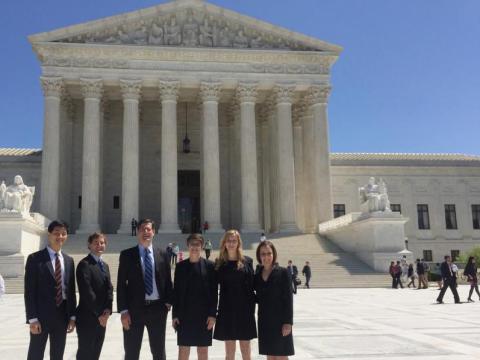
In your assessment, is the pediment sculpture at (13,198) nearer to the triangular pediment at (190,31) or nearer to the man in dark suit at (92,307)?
the triangular pediment at (190,31)

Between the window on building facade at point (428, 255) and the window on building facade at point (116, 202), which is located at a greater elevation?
the window on building facade at point (116, 202)

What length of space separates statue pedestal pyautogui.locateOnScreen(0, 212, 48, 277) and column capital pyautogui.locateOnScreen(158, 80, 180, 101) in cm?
1539

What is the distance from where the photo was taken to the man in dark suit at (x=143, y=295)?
7062 millimetres

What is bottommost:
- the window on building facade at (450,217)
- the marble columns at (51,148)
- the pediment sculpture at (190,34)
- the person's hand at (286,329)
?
the person's hand at (286,329)

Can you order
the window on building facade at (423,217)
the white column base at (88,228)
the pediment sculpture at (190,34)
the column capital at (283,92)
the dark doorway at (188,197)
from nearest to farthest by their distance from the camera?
the white column base at (88,228) → the pediment sculpture at (190,34) → the column capital at (283,92) → the dark doorway at (188,197) → the window on building facade at (423,217)

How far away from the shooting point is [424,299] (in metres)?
21.0

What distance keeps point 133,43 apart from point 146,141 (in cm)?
1025

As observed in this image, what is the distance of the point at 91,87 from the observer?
4103 cm

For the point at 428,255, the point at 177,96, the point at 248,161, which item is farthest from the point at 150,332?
the point at 428,255

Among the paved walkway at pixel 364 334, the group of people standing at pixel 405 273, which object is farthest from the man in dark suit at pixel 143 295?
the group of people standing at pixel 405 273

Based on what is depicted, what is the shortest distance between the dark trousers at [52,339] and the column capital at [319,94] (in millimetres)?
38657

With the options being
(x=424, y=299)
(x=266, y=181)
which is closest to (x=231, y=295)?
(x=424, y=299)

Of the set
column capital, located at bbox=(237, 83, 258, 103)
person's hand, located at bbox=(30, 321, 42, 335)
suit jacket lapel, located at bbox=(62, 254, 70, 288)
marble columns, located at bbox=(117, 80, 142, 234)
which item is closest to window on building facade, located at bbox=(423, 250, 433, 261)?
column capital, located at bbox=(237, 83, 258, 103)

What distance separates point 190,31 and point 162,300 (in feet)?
126
